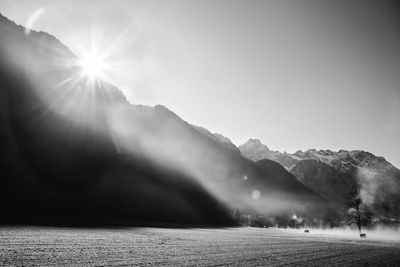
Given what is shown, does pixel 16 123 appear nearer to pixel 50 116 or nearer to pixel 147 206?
pixel 50 116

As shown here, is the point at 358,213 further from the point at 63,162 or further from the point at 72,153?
the point at 72,153

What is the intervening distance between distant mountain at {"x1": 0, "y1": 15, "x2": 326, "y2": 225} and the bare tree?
198ft

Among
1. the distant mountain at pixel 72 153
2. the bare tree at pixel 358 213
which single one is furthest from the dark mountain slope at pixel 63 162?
the bare tree at pixel 358 213

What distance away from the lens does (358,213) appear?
260 ft

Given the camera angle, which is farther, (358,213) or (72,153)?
(72,153)

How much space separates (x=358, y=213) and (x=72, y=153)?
343ft

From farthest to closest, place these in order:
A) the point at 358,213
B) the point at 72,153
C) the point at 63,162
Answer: the point at 72,153, the point at 63,162, the point at 358,213

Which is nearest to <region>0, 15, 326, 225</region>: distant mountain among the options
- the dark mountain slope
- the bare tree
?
the dark mountain slope

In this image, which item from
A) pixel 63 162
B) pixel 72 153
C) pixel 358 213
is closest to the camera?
pixel 358 213

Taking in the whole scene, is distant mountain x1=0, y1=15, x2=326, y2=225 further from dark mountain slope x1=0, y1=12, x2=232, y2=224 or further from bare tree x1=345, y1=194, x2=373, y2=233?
bare tree x1=345, y1=194, x2=373, y2=233

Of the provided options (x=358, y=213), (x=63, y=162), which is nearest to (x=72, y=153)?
(x=63, y=162)

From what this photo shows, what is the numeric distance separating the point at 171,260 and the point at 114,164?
9918 cm

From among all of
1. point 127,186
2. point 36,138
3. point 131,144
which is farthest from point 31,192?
point 131,144

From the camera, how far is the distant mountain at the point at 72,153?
7994 cm
